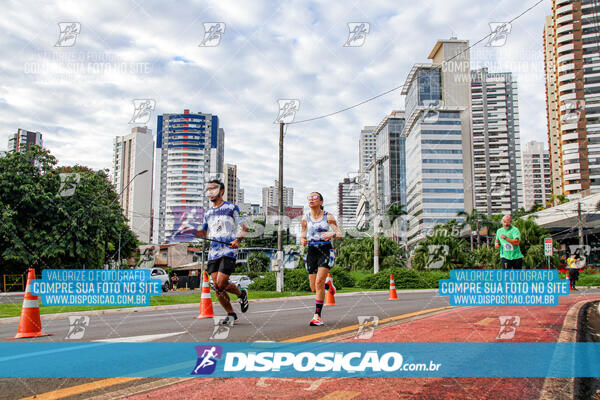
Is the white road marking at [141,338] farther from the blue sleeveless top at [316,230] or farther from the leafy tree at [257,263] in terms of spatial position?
the leafy tree at [257,263]

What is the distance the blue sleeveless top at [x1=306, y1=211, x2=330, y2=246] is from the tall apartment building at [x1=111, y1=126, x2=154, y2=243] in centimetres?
6043

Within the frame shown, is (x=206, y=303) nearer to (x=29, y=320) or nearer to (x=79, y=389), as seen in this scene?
(x=29, y=320)

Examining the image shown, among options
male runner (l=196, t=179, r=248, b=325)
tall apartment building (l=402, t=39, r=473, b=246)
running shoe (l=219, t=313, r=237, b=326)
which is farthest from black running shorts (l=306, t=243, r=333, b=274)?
tall apartment building (l=402, t=39, r=473, b=246)

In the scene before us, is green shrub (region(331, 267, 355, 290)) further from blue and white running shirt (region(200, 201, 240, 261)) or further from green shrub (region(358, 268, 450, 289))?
blue and white running shirt (region(200, 201, 240, 261))

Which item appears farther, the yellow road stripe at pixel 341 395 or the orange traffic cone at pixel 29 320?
the orange traffic cone at pixel 29 320

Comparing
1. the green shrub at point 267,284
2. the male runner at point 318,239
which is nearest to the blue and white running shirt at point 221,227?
the male runner at point 318,239

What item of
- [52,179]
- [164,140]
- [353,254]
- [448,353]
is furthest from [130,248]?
[164,140]

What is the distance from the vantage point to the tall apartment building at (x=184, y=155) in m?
138

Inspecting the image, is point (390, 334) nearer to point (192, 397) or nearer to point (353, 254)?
point (192, 397)

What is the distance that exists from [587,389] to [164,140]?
147m

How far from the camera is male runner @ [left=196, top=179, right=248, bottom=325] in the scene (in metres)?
6.09

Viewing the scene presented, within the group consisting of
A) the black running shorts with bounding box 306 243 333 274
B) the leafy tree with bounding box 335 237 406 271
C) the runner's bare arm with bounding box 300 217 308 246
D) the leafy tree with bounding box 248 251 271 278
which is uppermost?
the runner's bare arm with bounding box 300 217 308 246

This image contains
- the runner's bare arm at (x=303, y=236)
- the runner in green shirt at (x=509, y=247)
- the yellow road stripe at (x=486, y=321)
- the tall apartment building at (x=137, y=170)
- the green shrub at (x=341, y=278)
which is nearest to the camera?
the yellow road stripe at (x=486, y=321)

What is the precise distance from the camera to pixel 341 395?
257cm
